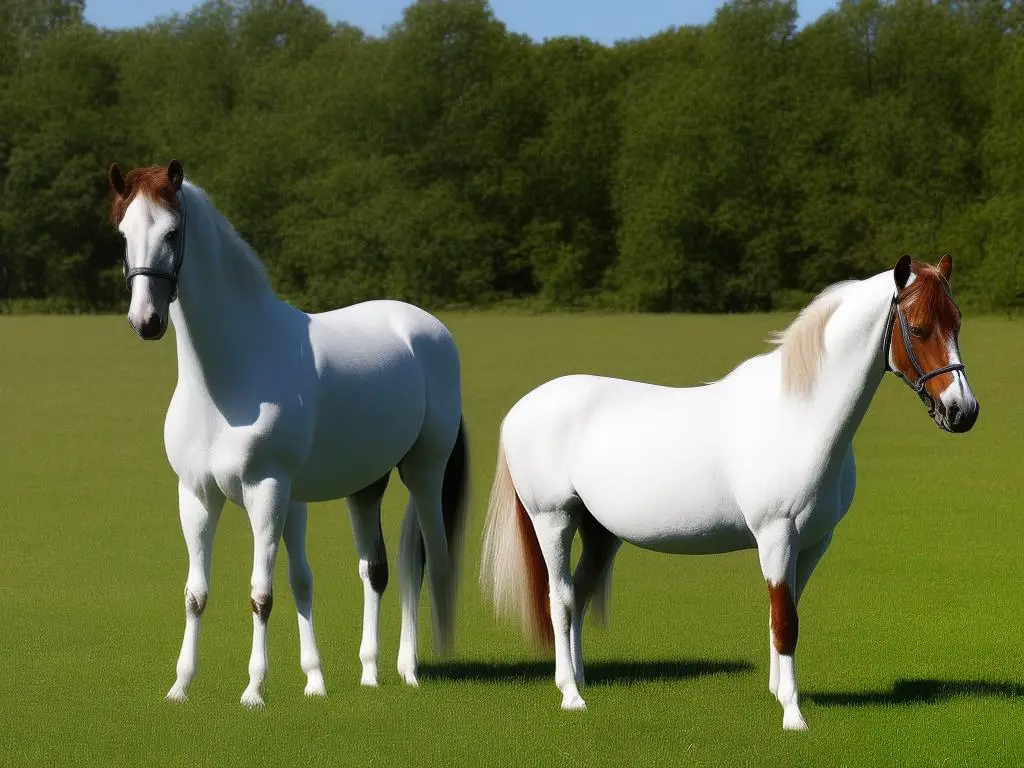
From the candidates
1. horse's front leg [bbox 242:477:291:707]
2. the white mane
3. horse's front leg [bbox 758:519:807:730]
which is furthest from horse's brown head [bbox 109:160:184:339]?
horse's front leg [bbox 758:519:807:730]

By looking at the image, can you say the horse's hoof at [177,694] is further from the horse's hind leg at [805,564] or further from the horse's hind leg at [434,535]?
the horse's hind leg at [805,564]

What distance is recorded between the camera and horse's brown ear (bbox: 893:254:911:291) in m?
6.74

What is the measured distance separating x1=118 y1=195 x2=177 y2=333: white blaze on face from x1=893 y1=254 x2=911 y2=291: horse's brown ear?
335 centimetres

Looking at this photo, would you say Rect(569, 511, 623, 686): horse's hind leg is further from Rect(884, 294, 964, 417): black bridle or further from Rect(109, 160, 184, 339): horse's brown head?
Rect(109, 160, 184, 339): horse's brown head

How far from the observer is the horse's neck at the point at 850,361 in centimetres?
704

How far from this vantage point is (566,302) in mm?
76312

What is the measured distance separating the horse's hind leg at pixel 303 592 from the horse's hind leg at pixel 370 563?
0.30 m

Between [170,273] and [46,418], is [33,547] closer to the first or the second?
[170,273]

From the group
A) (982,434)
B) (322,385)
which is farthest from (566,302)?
(322,385)

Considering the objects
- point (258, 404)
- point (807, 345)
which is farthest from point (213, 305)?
point (807, 345)

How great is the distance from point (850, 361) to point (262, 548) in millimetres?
3039

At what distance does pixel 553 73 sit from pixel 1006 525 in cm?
7205

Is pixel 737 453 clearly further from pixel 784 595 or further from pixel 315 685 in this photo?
pixel 315 685

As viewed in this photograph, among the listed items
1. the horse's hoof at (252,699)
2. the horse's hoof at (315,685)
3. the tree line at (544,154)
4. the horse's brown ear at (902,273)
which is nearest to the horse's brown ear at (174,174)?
the horse's hoof at (252,699)
